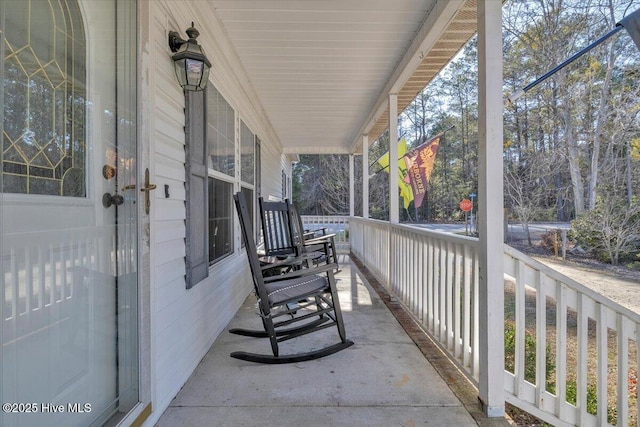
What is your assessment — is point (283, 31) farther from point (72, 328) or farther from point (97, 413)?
point (97, 413)

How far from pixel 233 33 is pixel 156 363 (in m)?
2.52

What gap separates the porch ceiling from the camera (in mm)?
2553

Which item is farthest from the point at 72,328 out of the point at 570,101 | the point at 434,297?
the point at 570,101

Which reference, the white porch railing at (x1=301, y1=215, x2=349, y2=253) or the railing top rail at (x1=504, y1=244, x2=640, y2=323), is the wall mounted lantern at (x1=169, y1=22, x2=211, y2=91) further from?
the white porch railing at (x1=301, y1=215, x2=349, y2=253)

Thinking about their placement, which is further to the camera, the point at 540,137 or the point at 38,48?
the point at 540,137

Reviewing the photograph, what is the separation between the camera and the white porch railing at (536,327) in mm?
1603

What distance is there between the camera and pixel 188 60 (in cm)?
199

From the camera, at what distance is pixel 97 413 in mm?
1352

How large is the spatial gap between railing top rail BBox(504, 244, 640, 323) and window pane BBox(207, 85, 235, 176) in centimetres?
216

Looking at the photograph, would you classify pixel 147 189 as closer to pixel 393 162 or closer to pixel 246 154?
pixel 246 154

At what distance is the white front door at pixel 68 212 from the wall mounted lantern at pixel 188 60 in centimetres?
42

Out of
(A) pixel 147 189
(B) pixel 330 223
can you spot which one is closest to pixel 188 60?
(A) pixel 147 189

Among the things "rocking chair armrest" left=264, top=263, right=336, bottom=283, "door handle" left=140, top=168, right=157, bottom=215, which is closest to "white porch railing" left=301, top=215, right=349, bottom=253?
"rocking chair armrest" left=264, top=263, right=336, bottom=283

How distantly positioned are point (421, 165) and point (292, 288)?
16.3ft
